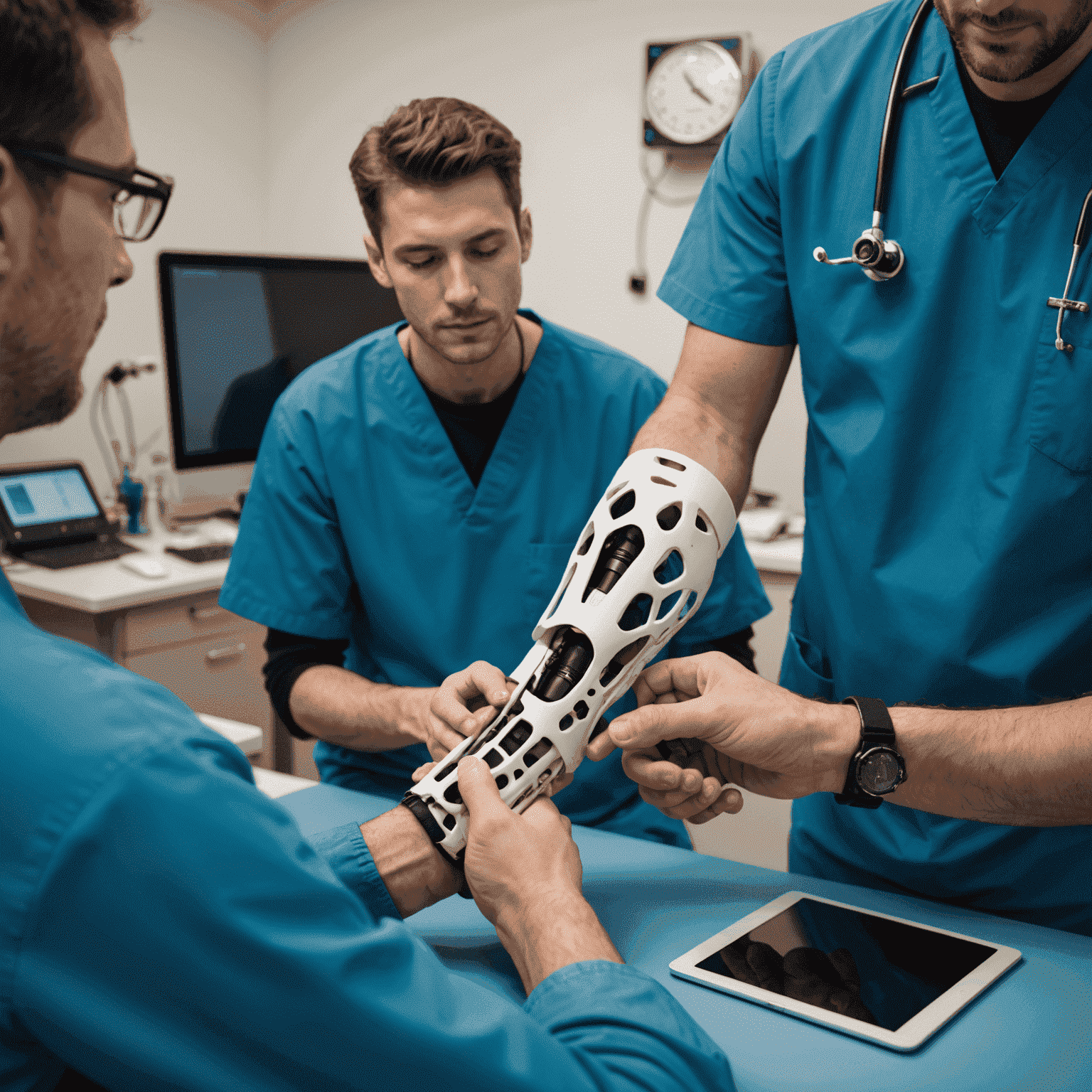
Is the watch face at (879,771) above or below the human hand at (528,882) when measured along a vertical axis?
above

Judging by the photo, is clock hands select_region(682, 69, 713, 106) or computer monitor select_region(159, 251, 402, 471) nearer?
computer monitor select_region(159, 251, 402, 471)

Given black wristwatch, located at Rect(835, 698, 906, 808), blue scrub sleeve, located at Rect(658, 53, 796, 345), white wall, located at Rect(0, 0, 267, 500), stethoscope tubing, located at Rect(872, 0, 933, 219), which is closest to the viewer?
black wristwatch, located at Rect(835, 698, 906, 808)

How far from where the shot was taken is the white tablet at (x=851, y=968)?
2.86 ft

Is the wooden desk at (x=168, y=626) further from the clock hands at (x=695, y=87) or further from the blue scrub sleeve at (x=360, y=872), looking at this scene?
the clock hands at (x=695, y=87)

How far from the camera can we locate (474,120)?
158 centimetres

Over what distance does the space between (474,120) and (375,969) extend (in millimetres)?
1274

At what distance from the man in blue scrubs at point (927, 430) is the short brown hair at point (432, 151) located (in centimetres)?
42

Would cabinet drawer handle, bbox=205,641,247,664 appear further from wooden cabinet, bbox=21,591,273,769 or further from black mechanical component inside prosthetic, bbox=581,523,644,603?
black mechanical component inside prosthetic, bbox=581,523,644,603

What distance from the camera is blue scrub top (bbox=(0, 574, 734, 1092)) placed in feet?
1.89

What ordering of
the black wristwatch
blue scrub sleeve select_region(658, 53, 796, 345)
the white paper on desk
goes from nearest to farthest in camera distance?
the black wristwatch → blue scrub sleeve select_region(658, 53, 796, 345) → the white paper on desk

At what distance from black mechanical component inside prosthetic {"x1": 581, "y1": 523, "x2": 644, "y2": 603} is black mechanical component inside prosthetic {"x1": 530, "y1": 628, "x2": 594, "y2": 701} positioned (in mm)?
41

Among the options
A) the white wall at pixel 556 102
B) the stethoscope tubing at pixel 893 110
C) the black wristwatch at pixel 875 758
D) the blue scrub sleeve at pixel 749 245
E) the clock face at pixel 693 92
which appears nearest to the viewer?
the black wristwatch at pixel 875 758

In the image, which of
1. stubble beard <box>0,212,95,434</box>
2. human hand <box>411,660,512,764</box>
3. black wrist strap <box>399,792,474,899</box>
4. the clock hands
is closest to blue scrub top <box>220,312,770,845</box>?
human hand <box>411,660,512,764</box>

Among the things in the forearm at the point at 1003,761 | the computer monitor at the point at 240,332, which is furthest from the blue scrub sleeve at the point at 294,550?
the computer monitor at the point at 240,332
